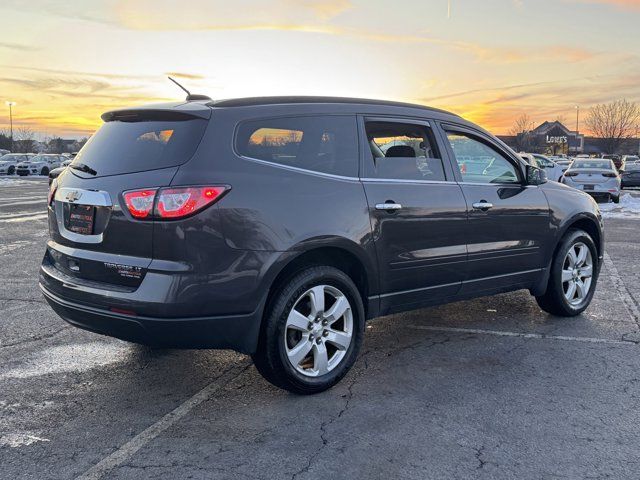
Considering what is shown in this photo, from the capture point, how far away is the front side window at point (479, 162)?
4.97 metres

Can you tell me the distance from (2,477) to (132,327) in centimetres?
93

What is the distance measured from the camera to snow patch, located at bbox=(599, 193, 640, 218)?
52.5 feet

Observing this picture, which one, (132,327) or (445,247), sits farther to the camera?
(445,247)

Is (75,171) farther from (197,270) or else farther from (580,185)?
(580,185)

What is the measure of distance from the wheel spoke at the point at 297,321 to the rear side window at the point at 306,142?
0.89m

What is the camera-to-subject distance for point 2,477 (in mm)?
2943

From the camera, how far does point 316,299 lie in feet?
12.8

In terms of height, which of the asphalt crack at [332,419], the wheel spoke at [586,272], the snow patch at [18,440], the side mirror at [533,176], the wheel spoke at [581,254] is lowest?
the asphalt crack at [332,419]

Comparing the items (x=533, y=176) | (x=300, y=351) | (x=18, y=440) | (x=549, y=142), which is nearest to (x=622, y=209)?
(x=533, y=176)

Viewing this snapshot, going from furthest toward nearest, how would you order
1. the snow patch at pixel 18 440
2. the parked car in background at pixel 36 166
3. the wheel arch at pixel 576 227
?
1. the parked car in background at pixel 36 166
2. the wheel arch at pixel 576 227
3. the snow patch at pixel 18 440

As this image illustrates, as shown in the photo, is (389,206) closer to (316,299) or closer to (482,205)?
(316,299)

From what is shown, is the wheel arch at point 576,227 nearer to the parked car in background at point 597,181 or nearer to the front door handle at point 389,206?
the front door handle at point 389,206

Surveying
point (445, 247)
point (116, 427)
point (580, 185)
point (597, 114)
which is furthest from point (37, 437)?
point (597, 114)

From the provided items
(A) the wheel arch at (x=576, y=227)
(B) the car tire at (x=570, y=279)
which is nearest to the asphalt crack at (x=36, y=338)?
(A) the wheel arch at (x=576, y=227)
